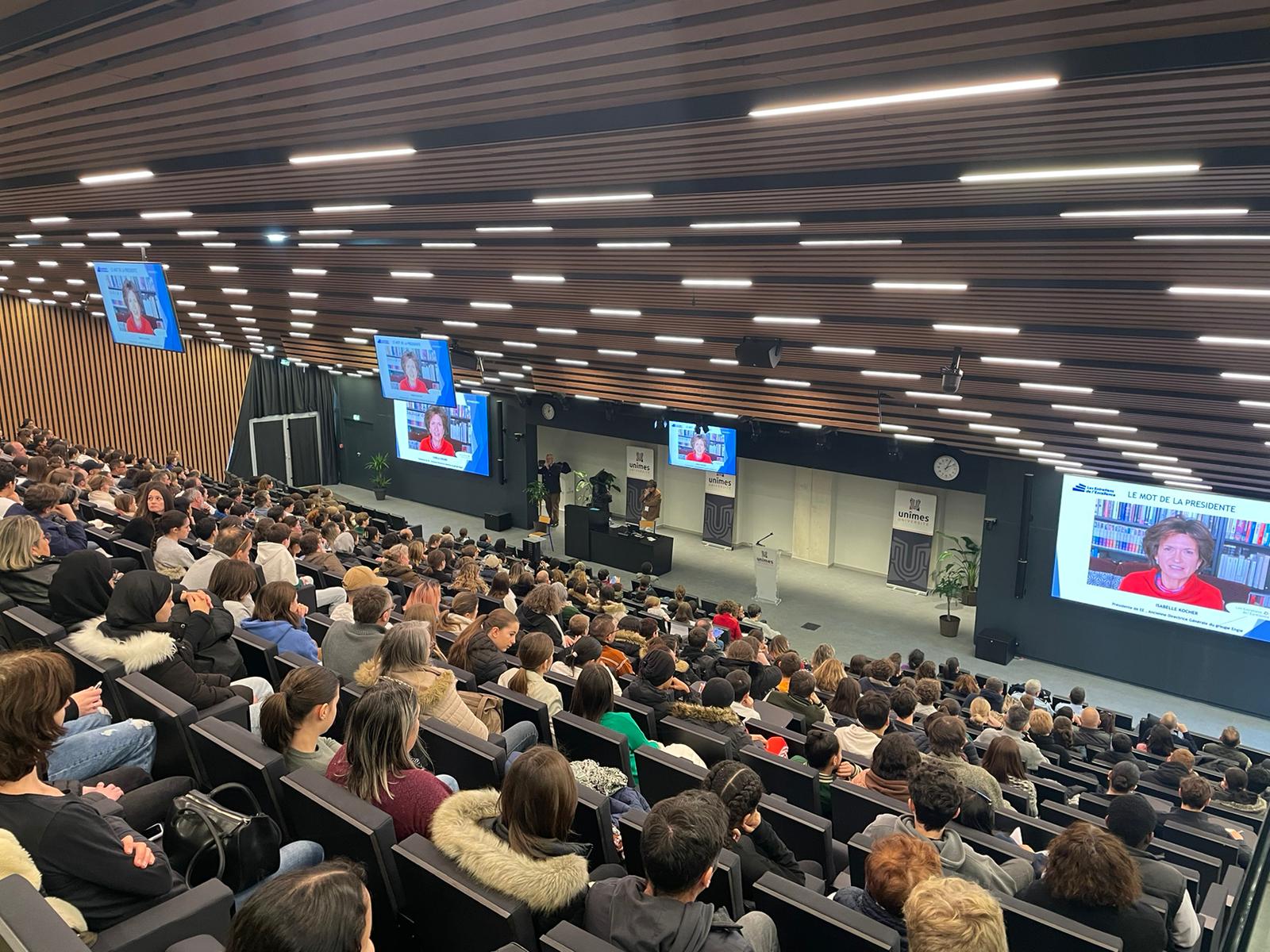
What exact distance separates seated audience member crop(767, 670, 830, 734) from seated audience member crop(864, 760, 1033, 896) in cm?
238

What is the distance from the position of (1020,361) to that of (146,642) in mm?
7290

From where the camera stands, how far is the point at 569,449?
20.5 metres

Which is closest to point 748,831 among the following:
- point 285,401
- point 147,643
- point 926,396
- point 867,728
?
point 867,728

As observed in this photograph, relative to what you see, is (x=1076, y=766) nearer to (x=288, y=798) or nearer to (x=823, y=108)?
(x=823, y=108)

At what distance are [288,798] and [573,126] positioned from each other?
10.7ft

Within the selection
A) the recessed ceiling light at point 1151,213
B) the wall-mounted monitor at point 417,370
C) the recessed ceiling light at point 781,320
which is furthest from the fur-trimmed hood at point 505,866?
the wall-mounted monitor at point 417,370

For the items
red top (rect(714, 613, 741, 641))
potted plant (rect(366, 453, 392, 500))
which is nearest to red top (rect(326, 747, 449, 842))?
red top (rect(714, 613, 741, 641))

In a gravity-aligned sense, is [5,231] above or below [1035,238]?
above

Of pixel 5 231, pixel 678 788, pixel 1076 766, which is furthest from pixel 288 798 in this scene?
pixel 5 231

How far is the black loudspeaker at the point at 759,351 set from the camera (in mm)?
8672

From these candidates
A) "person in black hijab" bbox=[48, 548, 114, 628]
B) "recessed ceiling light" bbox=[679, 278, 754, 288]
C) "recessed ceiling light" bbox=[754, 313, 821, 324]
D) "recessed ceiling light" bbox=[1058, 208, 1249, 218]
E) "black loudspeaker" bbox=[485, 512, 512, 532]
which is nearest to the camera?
"person in black hijab" bbox=[48, 548, 114, 628]

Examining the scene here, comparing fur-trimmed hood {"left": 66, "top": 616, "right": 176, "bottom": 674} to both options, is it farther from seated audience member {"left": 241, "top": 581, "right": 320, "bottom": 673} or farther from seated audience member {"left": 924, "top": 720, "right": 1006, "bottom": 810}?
seated audience member {"left": 924, "top": 720, "right": 1006, "bottom": 810}

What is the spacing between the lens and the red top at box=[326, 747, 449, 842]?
2.54 meters

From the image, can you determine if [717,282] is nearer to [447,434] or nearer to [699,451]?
[699,451]
